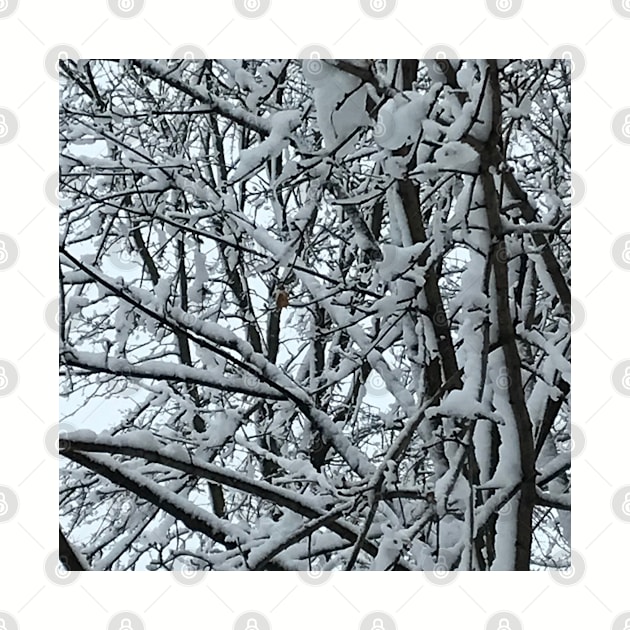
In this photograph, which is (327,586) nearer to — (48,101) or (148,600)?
(148,600)

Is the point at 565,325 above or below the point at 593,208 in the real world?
below

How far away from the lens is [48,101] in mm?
1822

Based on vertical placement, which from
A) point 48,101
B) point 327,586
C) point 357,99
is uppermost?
point 357,99

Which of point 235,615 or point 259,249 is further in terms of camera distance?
point 259,249

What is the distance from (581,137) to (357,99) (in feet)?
1.56

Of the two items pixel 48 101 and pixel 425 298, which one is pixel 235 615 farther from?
pixel 48 101

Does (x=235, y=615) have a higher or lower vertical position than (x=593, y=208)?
lower

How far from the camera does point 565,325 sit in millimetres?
1807

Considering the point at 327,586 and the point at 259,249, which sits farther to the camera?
the point at 259,249

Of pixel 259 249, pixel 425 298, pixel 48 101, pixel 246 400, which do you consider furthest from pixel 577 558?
pixel 48 101

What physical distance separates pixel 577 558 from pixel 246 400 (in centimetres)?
73
